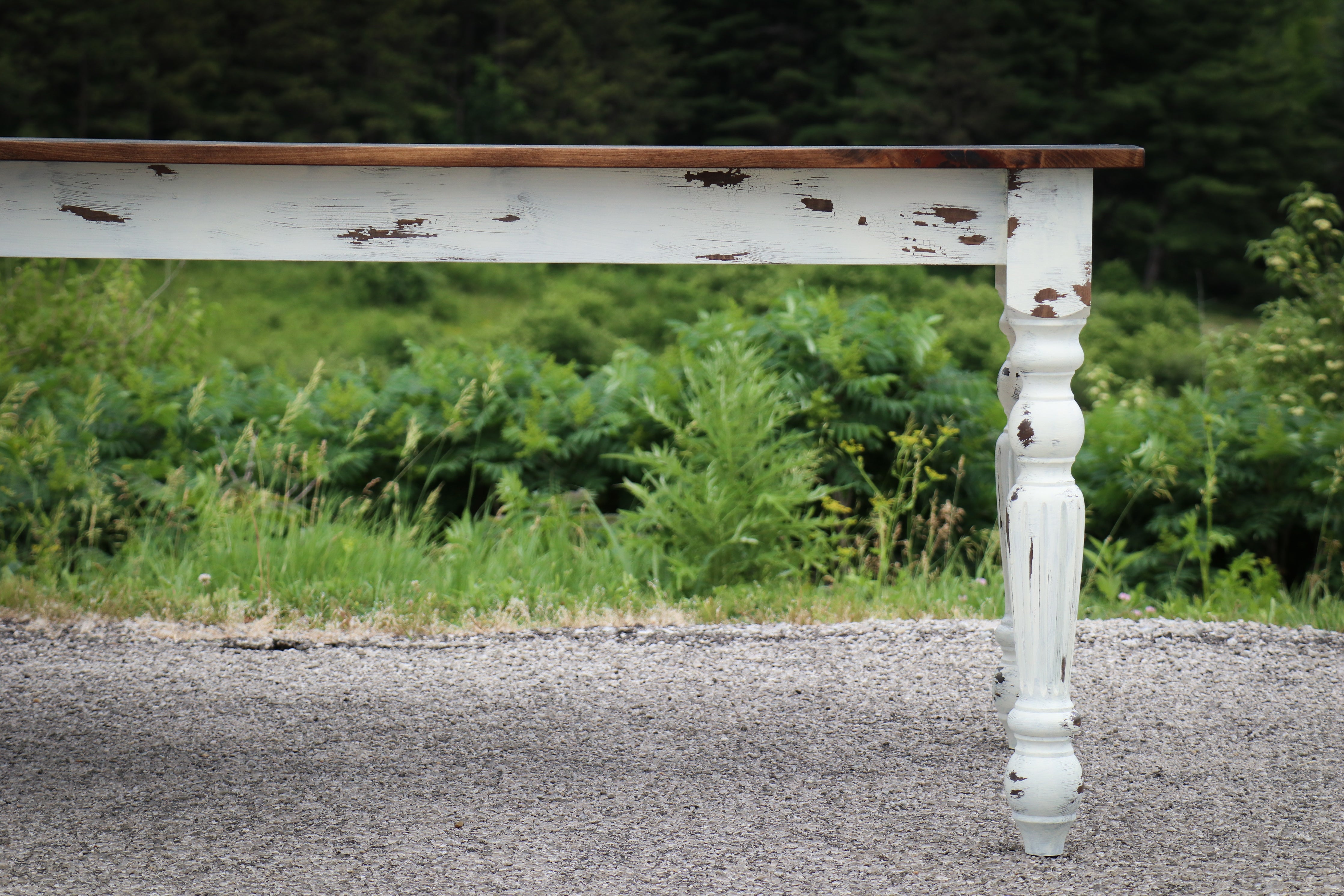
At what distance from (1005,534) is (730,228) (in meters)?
0.88

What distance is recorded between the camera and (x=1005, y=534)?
2180 millimetres

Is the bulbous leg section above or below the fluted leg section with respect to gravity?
below

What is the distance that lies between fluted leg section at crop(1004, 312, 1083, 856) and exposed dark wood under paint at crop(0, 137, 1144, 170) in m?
0.27

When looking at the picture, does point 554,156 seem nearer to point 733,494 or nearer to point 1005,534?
point 1005,534

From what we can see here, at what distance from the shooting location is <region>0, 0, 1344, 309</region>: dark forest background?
21203 mm

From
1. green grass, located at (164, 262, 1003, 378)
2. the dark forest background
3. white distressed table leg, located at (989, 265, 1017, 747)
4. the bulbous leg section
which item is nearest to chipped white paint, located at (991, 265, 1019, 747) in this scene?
white distressed table leg, located at (989, 265, 1017, 747)

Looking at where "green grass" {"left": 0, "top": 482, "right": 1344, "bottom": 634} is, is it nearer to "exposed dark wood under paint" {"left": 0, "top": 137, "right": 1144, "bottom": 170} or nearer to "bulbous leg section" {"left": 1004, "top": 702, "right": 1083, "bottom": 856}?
"bulbous leg section" {"left": 1004, "top": 702, "right": 1083, "bottom": 856}

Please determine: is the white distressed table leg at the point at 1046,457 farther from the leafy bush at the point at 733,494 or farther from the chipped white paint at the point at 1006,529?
the leafy bush at the point at 733,494

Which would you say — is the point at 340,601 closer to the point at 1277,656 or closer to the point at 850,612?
the point at 850,612

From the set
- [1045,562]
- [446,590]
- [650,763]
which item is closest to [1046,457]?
[1045,562]

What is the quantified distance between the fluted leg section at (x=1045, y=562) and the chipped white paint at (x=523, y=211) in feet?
0.69

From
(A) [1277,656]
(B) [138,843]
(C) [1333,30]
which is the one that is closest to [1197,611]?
Answer: (A) [1277,656]

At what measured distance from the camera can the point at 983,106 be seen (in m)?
23.2

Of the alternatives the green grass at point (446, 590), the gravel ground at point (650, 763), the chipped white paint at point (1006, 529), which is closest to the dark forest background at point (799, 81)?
the green grass at point (446, 590)
